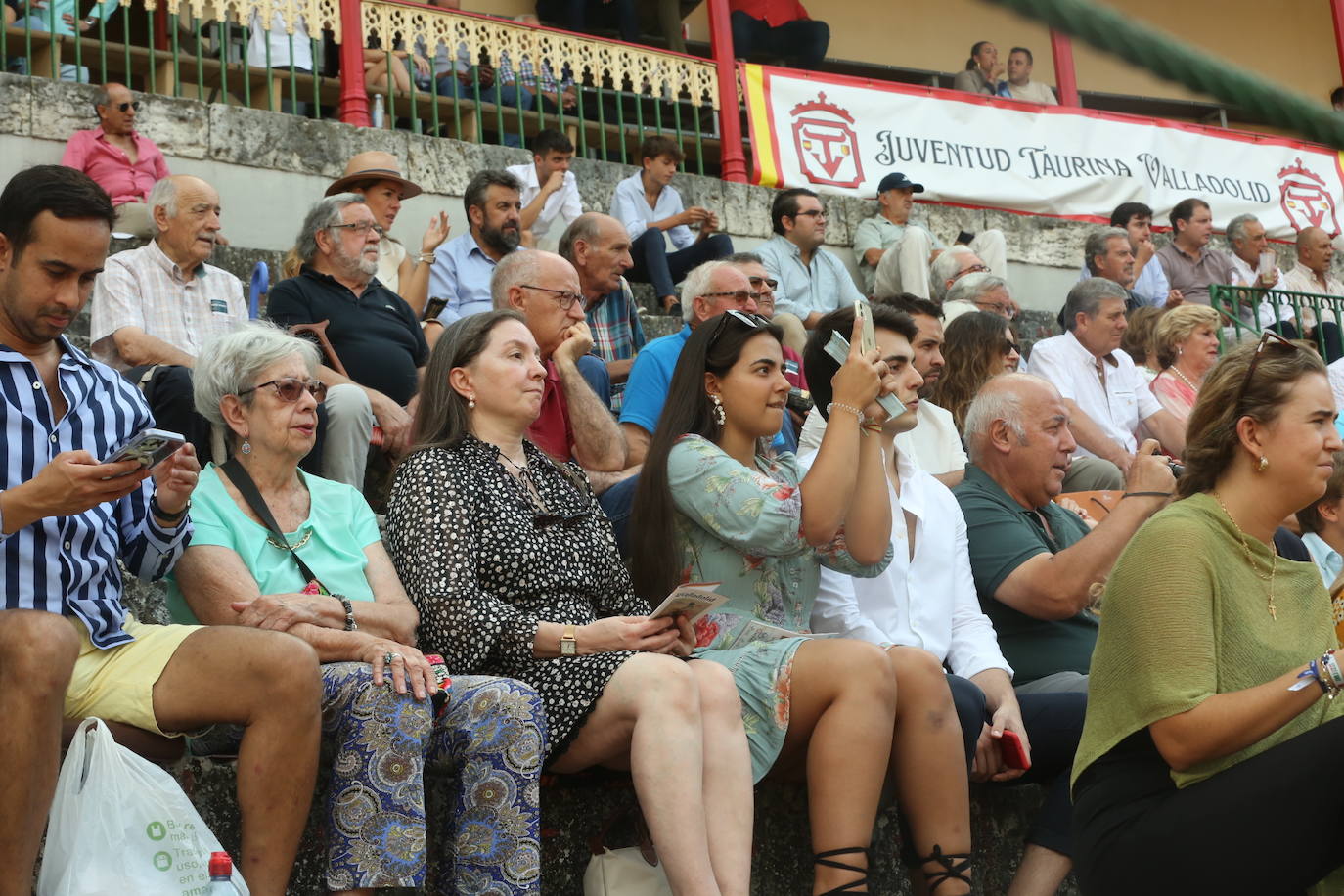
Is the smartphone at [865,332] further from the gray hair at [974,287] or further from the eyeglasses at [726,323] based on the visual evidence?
the gray hair at [974,287]

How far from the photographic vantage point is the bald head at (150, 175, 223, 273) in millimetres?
5336

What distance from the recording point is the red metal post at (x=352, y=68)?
356 inches

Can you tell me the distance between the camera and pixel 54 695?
2582 mm

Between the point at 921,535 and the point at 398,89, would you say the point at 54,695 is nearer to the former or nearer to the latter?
the point at 921,535

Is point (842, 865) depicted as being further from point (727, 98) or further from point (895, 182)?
point (727, 98)

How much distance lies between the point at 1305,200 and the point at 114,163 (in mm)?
8299

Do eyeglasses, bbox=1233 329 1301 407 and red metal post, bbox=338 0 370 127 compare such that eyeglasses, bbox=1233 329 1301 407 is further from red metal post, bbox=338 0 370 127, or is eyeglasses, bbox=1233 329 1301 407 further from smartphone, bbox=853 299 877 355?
red metal post, bbox=338 0 370 127

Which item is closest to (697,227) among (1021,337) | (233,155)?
(1021,337)

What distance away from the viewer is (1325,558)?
4.79 meters

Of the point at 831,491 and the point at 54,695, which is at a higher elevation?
the point at 831,491

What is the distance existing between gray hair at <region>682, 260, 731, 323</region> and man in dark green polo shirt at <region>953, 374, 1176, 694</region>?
1238 mm

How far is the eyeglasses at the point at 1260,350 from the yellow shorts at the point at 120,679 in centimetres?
201

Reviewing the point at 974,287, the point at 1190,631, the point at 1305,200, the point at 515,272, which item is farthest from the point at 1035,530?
the point at 1305,200

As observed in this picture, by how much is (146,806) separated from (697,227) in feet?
22.1
